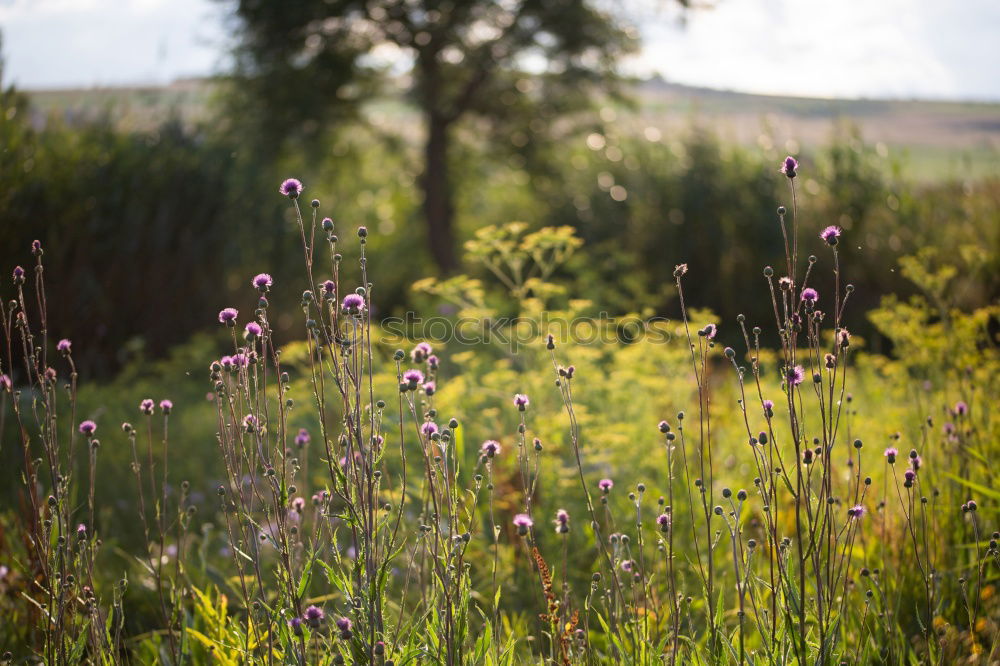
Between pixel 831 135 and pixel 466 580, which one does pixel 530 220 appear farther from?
pixel 466 580

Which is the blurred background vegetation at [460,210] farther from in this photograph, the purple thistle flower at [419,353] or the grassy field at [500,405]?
the purple thistle flower at [419,353]

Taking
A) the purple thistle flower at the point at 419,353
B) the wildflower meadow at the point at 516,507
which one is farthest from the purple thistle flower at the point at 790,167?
the purple thistle flower at the point at 419,353

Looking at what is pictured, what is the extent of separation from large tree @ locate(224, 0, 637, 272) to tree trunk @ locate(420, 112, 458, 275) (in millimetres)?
15

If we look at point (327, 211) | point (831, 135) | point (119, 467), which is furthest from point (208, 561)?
point (831, 135)

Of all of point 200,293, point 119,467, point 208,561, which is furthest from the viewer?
point 200,293

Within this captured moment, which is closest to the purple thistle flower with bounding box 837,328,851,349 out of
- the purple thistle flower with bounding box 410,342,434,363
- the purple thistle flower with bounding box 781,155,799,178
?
the purple thistle flower with bounding box 781,155,799,178

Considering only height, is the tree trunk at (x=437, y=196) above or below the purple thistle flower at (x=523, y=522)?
above

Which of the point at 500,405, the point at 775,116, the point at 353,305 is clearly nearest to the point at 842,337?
the point at 353,305

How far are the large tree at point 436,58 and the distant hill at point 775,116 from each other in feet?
3.19

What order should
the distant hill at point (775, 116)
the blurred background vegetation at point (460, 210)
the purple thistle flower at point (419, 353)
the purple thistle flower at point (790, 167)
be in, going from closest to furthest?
the purple thistle flower at point (790, 167) → the purple thistle flower at point (419, 353) → the blurred background vegetation at point (460, 210) → the distant hill at point (775, 116)

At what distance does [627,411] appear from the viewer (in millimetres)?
4789

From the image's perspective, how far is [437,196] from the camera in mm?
12383

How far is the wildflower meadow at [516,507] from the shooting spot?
80.1 inches

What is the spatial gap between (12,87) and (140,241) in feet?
5.54
